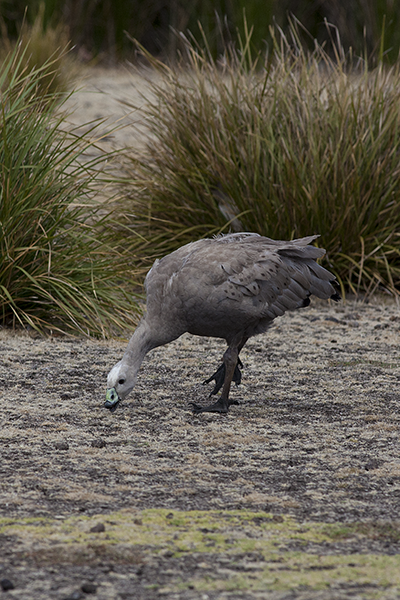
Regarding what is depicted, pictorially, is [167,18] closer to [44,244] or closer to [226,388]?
[44,244]

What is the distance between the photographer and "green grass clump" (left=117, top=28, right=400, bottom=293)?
6.55m

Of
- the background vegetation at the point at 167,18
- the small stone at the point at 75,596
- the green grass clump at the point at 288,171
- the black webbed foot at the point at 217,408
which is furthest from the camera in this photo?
the background vegetation at the point at 167,18

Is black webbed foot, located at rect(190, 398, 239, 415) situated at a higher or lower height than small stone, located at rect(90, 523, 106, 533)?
lower

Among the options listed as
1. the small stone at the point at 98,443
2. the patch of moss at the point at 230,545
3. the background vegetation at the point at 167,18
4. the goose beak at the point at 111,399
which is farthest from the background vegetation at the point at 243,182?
the background vegetation at the point at 167,18

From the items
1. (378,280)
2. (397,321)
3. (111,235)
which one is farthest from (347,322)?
(111,235)

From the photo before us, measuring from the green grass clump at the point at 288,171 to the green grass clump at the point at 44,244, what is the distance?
Answer: 0.76 meters

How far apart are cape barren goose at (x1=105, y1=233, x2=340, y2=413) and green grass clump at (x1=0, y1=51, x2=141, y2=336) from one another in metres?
1.26

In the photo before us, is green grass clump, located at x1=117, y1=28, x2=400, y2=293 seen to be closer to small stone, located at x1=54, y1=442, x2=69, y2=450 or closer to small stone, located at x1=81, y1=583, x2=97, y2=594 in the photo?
small stone, located at x1=54, y1=442, x2=69, y2=450

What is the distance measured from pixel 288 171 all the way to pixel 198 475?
3.51 metres

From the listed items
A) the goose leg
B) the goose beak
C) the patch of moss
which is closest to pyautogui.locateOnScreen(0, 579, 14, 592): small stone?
the patch of moss

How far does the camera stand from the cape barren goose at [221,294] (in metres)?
4.14

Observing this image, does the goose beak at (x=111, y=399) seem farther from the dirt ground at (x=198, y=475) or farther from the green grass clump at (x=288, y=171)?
the green grass clump at (x=288, y=171)

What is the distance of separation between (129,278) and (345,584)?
13.0 feet

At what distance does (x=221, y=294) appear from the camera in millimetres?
4160
